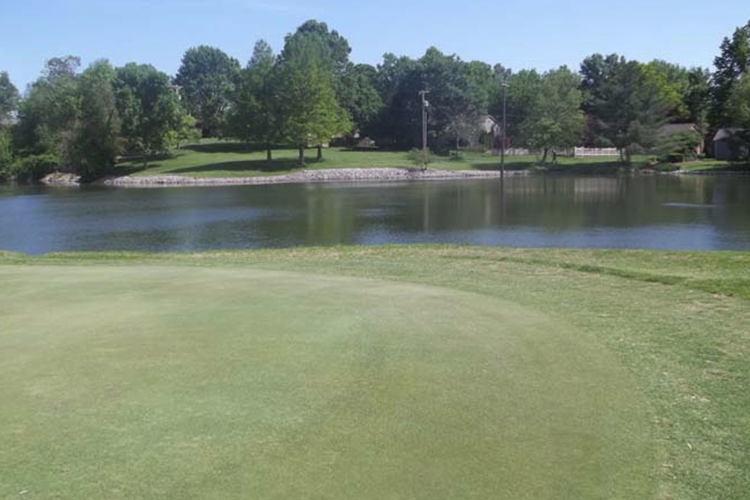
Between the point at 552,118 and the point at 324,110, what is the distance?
95.7 ft

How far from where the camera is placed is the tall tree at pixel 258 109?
87.6 m

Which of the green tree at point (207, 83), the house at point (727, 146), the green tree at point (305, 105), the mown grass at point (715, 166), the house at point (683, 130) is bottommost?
the mown grass at point (715, 166)

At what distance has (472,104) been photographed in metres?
105

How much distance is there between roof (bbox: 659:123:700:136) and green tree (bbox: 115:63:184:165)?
61.2 metres

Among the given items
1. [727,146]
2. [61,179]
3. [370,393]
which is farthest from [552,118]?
[370,393]

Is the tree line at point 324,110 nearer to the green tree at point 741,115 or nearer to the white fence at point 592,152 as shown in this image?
the green tree at point 741,115

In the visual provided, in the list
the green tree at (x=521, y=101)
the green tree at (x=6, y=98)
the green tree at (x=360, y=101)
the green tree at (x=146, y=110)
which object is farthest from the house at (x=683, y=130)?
the green tree at (x=6, y=98)

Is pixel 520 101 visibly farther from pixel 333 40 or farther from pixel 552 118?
pixel 333 40

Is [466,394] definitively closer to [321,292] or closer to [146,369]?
[146,369]

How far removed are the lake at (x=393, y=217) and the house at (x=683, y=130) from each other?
24.6 metres

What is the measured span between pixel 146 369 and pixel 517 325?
4372 millimetres

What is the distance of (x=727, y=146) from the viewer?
84438 mm

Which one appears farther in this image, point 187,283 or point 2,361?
point 187,283

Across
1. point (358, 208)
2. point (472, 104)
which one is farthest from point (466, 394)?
point (472, 104)
